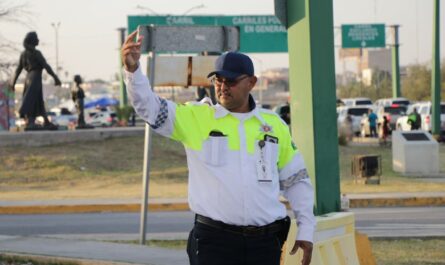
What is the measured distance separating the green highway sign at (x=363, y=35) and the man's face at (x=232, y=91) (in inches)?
2338

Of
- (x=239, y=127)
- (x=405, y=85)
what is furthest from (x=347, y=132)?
(x=405, y=85)

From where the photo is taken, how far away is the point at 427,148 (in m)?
25.6

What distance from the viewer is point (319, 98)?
891 cm

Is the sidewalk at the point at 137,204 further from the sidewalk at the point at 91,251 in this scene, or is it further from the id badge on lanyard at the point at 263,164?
the id badge on lanyard at the point at 263,164

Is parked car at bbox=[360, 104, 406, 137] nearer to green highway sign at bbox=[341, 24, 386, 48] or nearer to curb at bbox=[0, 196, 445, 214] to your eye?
green highway sign at bbox=[341, 24, 386, 48]

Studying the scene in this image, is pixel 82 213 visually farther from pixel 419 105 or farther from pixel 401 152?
pixel 419 105

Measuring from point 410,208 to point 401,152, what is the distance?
7.51 m

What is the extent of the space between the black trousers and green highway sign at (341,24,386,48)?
195 ft

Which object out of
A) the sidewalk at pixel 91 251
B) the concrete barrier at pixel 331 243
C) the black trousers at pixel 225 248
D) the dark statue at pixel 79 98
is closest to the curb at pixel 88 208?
the sidewalk at pixel 91 251

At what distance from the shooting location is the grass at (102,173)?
22.3m

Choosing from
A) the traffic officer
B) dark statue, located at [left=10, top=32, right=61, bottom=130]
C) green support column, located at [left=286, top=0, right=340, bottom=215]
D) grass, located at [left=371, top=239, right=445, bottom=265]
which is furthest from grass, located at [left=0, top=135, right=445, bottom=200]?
the traffic officer

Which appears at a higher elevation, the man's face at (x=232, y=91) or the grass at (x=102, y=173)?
the man's face at (x=232, y=91)

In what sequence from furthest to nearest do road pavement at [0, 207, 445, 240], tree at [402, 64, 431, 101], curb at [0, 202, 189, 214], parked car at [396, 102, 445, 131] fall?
tree at [402, 64, 431, 101], parked car at [396, 102, 445, 131], curb at [0, 202, 189, 214], road pavement at [0, 207, 445, 240]

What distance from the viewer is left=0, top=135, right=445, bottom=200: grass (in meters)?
22.3
